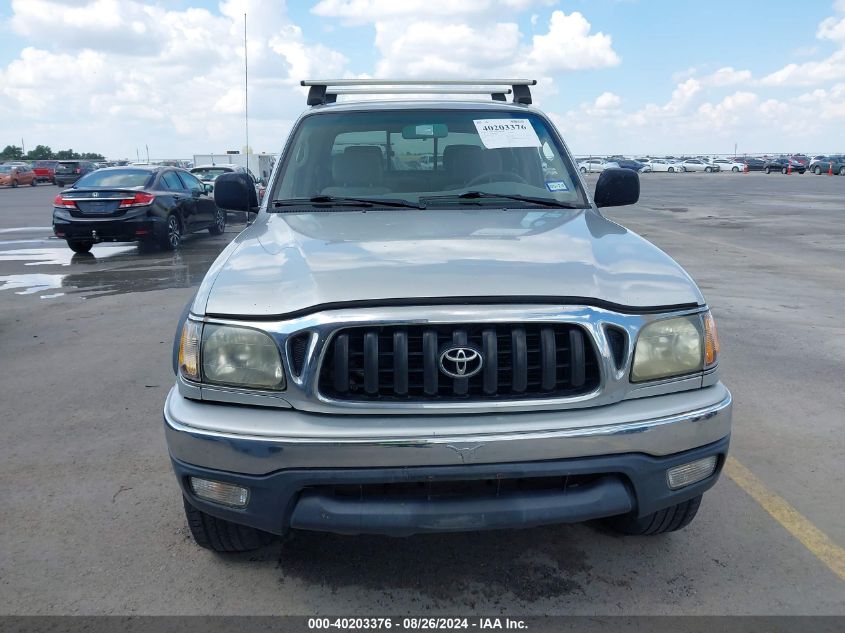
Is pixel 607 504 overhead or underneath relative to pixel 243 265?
underneath

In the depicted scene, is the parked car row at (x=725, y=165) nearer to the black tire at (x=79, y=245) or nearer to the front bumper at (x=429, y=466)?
the black tire at (x=79, y=245)

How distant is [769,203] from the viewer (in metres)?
25.8

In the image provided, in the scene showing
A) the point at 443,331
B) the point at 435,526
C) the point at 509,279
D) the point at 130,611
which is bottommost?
the point at 130,611

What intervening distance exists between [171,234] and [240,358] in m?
11.4

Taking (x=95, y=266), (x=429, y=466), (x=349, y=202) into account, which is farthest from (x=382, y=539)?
(x=95, y=266)

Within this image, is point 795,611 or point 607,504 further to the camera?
point 795,611

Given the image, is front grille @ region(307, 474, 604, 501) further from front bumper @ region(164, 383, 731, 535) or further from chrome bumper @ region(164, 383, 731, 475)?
chrome bumper @ region(164, 383, 731, 475)

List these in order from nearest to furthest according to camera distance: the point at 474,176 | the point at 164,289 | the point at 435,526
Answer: the point at 435,526
the point at 474,176
the point at 164,289

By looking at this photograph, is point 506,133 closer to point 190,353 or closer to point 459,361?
point 459,361

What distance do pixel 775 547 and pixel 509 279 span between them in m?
1.66

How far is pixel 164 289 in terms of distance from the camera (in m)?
9.10

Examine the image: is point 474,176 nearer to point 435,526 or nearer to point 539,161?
point 539,161

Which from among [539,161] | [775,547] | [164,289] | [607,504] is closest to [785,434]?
[775,547]

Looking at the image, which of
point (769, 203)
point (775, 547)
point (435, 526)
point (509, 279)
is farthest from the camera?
point (769, 203)
